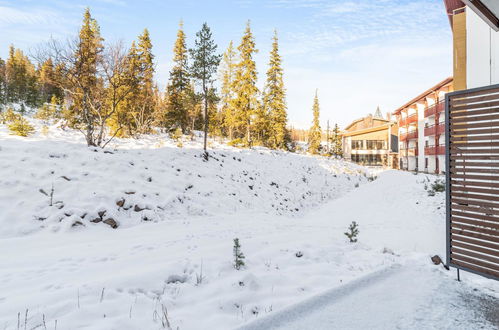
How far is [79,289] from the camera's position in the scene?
3893 millimetres

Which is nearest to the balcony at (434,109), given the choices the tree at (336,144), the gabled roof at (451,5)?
the gabled roof at (451,5)

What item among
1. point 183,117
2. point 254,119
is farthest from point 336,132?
point 183,117

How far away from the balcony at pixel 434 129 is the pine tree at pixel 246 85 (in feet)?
71.1

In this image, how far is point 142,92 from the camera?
2333cm

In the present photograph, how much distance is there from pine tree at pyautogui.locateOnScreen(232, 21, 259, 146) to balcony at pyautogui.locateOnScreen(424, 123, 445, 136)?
21665mm

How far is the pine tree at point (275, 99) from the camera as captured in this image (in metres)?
34.0

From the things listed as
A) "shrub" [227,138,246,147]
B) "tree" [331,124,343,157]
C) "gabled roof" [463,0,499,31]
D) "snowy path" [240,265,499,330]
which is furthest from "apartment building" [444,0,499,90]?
"tree" [331,124,343,157]

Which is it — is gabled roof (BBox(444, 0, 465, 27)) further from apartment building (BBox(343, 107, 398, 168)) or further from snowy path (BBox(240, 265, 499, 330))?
apartment building (BBox(343, 107, 398, 168))

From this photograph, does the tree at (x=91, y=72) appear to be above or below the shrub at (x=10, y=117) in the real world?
above

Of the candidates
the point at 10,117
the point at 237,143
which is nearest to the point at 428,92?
the point at 237,143

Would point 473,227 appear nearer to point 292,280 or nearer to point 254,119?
point 292,280

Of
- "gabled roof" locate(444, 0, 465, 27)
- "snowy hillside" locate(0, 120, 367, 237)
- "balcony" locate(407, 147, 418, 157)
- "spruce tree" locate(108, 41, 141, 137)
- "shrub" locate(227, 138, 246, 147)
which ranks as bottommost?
"snowy hillside" locate(0, 120, 367, 237)

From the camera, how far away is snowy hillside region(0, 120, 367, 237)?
7.88 m

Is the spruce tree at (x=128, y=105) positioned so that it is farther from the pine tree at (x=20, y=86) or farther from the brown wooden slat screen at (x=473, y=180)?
the pine tree at (x=20, y=86)
